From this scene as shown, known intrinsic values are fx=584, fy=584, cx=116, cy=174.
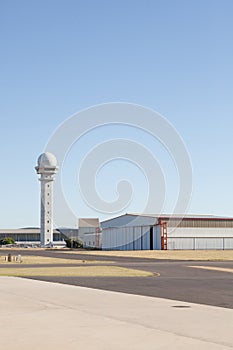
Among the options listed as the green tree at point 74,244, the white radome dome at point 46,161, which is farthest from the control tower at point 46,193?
the green tree at point 74,244

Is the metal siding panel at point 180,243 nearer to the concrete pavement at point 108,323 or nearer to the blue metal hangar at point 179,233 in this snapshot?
the blue metal hangar at point 179,233

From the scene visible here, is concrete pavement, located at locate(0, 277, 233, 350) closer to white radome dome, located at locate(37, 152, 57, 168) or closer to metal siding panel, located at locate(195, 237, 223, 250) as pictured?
metal siding panel, located at locate(195, 237, 223, 250)

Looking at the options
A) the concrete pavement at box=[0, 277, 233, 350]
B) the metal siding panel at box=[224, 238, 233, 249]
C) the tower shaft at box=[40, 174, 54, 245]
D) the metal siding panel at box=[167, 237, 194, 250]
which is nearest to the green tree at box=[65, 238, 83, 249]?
the tower shaft at box=[40, 174, 54, 245]

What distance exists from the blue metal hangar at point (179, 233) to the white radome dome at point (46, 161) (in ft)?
185

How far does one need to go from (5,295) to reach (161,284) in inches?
398

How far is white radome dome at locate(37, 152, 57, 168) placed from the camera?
17332cm

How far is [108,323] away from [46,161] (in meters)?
161

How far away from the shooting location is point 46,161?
6845 inches

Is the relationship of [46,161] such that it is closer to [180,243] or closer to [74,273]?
[180,243]

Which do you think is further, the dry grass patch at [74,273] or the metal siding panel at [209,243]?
the metal siding panel at [209,243]

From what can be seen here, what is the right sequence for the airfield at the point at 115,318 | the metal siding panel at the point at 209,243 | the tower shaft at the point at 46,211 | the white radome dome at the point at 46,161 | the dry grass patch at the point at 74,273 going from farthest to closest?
1. the tower shaft at the point at 46,211
2. the white radome dome at the point at 46,161
3. the metal siding panel at the point at 209,243
4. the dry grass patch at the point at 74,273
5. the airfield at the point at 115,318

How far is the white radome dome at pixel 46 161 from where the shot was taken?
173 meters

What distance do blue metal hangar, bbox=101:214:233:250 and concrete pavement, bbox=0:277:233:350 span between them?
303 ft

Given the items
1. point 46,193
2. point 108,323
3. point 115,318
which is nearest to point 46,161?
point 46,193
